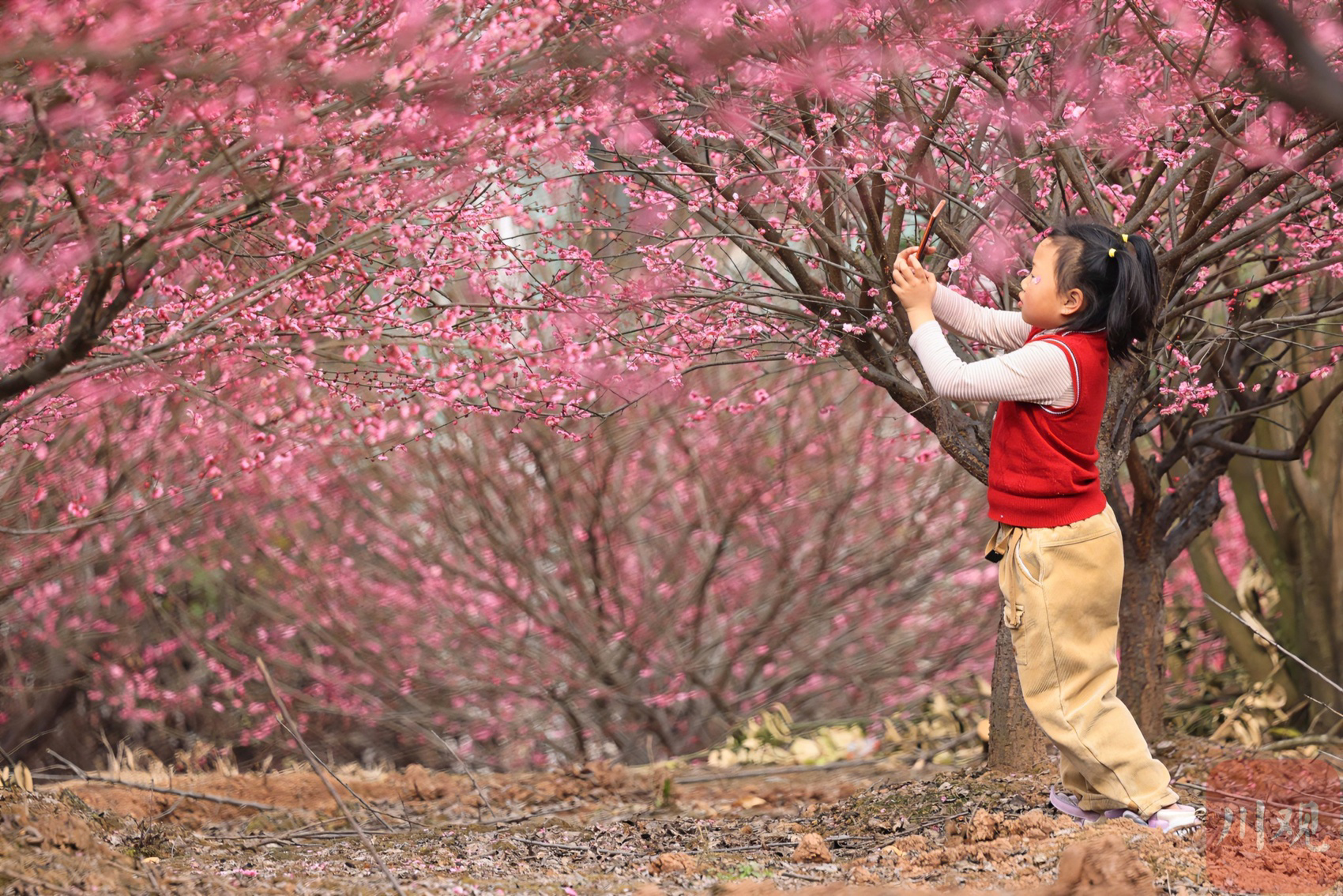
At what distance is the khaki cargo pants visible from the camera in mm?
2992

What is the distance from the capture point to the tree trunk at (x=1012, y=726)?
154 inches

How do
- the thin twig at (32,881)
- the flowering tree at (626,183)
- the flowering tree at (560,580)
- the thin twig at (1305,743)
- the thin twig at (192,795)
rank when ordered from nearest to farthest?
the thin twig at (32,881)
the flowering tree at (626,183)
the thin twig at (192,795)
the thin twig at (1305,743)
the flowering tree at (560,580)

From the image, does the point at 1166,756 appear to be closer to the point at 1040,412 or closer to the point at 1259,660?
the point at 1259,660

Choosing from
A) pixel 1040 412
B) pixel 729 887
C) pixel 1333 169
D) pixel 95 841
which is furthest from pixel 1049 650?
pixel 95 841

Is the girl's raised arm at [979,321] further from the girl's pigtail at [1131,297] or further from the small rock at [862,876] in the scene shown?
the small rock at [862,876]

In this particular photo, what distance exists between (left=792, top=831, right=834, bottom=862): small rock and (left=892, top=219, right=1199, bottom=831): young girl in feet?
2.31

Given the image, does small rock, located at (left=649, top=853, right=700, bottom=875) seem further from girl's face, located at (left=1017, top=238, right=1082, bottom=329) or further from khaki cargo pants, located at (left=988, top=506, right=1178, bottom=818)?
girl's face, located at (left=1017, top=238, right=1082, bottom=329)

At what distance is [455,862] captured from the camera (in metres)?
3.28

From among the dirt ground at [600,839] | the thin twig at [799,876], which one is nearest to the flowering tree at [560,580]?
the dirt ground at [600,839]

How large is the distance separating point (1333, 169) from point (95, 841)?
3714 millimetres

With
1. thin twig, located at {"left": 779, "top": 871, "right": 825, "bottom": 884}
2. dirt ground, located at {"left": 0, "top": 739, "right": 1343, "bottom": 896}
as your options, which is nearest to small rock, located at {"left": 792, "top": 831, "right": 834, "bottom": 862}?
dirt ground, located at {"left": 0, "top": 739, "right": 1343, "bottom": 896}

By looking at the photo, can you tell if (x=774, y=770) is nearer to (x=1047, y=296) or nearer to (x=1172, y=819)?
(x=1172, y=819)

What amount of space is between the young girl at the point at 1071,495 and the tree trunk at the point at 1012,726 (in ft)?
2.73

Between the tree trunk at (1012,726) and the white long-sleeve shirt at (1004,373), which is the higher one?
the white long-sleeve shirt at (1004,373)
